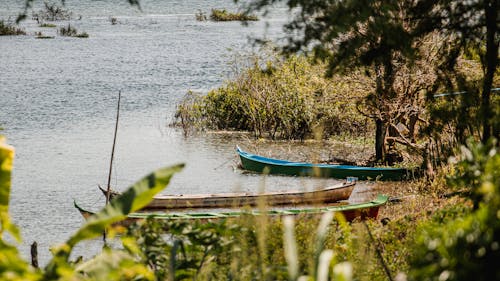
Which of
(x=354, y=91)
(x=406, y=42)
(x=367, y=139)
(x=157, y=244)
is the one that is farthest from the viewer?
(x=367, y=139)

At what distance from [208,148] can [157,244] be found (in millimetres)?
21229

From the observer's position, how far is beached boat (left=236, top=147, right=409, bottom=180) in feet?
71.2

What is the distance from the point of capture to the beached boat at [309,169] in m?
21.7

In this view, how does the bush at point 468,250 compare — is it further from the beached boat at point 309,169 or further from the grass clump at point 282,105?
the grass clump at point 282,105

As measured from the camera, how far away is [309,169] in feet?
73.3

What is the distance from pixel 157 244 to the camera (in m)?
5.36

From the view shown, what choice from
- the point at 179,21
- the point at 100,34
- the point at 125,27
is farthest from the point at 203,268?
the point at 179,21

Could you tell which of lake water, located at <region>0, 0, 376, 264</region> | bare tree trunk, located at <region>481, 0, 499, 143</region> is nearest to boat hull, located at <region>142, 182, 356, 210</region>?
lake water, located at <region>0, 0, 376, 264</region>

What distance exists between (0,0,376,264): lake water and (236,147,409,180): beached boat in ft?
1.03

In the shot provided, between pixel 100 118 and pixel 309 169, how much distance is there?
11287 mm

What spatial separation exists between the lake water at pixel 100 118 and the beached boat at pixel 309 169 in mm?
315

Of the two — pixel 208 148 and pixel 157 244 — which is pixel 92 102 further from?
pixel 157 244

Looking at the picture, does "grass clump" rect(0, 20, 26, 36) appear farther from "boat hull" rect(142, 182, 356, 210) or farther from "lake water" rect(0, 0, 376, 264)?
"boat hull" rect(142, 182, 356, 210)

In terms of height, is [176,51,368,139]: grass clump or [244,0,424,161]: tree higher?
[244,0,424,161]: tree
